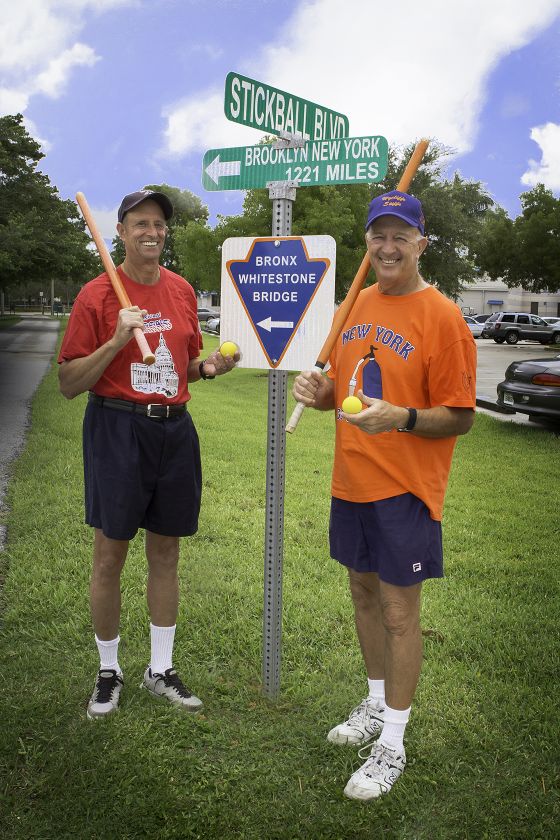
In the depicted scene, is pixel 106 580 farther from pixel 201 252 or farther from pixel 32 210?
pixel 32 210

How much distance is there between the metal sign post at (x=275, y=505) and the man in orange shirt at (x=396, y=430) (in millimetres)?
347

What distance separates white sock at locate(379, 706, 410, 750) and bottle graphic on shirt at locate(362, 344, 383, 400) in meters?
1.18

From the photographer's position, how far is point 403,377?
8.74 feet

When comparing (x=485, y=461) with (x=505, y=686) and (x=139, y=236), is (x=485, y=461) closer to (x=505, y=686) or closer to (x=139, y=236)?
(x=505, y=686)

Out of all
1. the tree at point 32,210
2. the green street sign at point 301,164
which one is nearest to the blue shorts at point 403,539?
the green street sign at point 301,164

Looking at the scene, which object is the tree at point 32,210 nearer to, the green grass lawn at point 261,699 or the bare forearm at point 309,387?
the green grass lawn at point 261,699

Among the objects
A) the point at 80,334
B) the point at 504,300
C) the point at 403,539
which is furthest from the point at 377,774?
the point at 504,300

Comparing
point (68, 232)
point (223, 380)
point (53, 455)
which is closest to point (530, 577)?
point (53, 455)

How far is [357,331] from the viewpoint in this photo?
109 inches

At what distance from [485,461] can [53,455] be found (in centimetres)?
486

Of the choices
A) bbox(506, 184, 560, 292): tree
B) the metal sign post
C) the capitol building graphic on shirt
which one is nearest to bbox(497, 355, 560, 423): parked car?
the metal sign post

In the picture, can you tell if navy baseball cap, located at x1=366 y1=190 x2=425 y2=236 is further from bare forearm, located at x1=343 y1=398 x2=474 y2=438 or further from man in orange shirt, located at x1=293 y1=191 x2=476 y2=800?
bare forearm, located at x1=343 y1=398 x2=474 y2=438

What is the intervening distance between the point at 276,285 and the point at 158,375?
1.96 ft

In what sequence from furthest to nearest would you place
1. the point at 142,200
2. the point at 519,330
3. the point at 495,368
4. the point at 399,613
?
the point at 519,330, the point at 495,368, the point at 142,200, the point at 399,613
